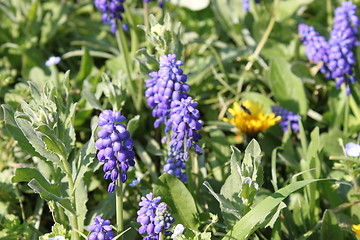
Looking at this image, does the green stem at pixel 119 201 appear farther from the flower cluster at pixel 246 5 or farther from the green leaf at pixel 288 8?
the green leaf at pixel 288 8

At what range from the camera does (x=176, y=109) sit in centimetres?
278

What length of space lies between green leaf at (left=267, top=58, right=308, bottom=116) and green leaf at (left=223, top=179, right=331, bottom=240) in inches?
60.3

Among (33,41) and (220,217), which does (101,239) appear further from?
(33,41)

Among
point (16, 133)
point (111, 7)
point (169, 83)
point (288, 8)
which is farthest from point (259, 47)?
point (16, 133)

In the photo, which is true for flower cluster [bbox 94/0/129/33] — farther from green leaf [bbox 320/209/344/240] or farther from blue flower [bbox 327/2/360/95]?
green leaf [bbox 320/209/344/240]

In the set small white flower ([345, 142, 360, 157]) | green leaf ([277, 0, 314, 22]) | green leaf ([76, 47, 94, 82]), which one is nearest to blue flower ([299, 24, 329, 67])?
small white flower ([345, 142, 360, 157])

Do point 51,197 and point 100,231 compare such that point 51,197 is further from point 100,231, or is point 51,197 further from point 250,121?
point 250,121

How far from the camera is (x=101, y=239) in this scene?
2.55 meters

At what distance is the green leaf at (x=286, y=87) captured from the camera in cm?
417

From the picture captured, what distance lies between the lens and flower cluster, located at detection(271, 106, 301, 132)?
397 cm

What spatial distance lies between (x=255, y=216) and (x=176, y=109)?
705mm

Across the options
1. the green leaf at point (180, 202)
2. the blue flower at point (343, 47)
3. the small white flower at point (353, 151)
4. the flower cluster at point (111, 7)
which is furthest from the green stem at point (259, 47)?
the green leaf at point (180, 202)

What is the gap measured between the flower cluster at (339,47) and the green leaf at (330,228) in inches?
48.6

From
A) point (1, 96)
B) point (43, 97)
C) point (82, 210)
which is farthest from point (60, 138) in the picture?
point (1, 96)
